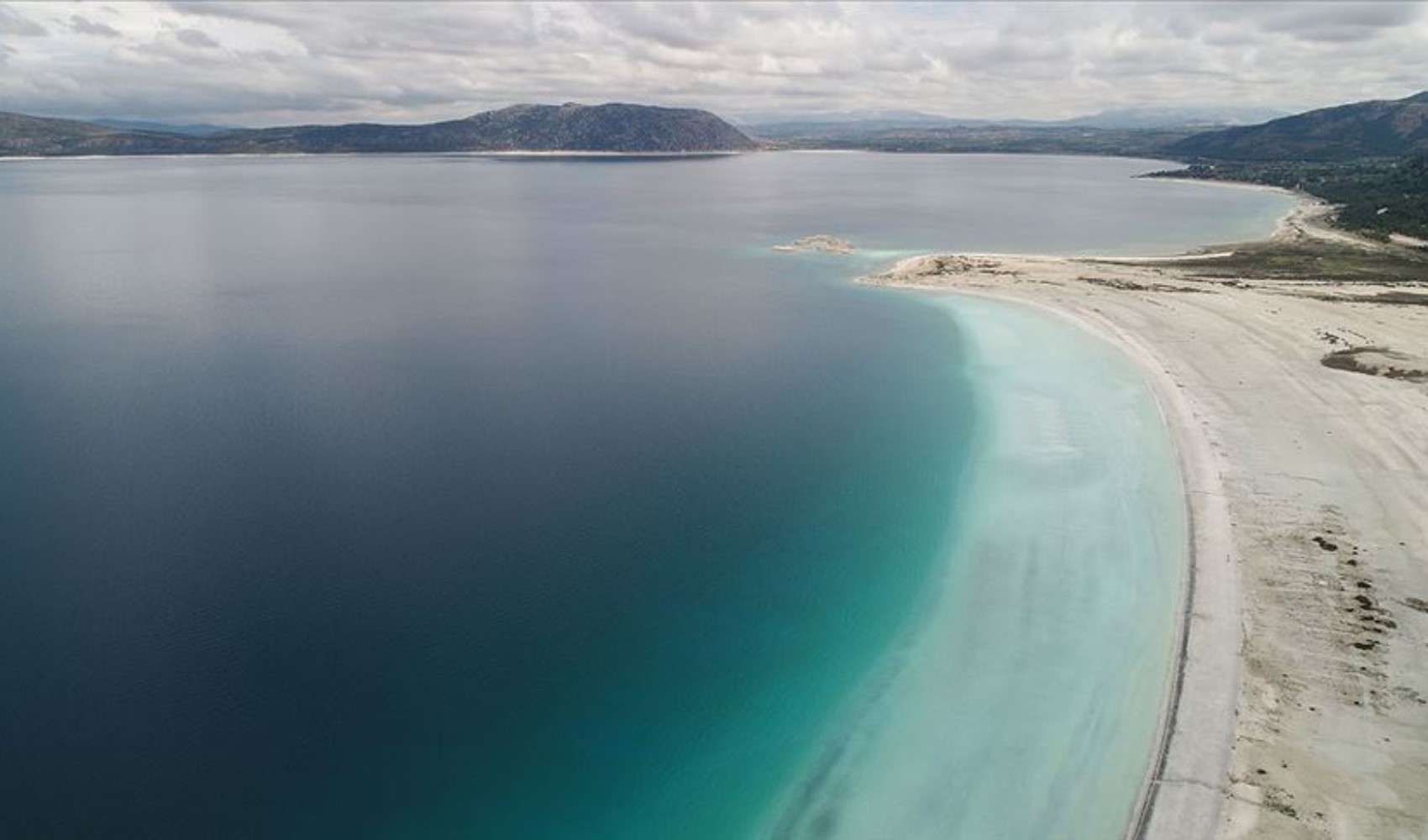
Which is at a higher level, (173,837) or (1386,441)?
(1386,441)

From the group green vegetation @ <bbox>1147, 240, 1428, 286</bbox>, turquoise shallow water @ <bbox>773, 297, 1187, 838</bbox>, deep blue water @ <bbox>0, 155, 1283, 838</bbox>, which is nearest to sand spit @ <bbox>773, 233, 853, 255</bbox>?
deep blue water @ <bbox>0, 155, 1283, 838</bbox>

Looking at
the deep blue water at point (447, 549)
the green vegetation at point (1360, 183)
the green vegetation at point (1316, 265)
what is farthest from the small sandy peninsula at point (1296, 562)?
the green vegetation at point (1360, 183)

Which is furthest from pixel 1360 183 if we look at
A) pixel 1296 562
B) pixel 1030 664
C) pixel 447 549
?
pixel 447 549

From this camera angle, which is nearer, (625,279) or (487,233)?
(625,279)

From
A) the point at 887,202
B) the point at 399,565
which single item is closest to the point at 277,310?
the point at 399,565

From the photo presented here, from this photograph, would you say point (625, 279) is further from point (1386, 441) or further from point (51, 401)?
point (1386, 441)
